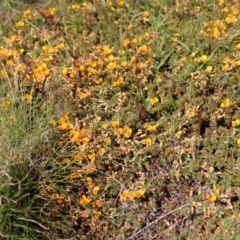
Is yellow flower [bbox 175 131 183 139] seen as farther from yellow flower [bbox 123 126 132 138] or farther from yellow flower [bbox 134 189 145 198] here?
yellow flower [bbox 134 189 145 198]

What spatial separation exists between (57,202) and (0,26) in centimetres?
172

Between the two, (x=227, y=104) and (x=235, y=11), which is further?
(x=235, y=11)

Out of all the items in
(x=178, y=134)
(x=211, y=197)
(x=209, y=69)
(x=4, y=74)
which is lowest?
(x=211, y=197)

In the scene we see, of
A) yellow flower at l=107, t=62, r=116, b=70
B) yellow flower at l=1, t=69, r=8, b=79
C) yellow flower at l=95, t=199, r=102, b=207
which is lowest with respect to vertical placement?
yellow flower at l=95, t=199, r=102, b=207

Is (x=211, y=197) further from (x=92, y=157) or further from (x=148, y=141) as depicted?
(x=92, y=157)

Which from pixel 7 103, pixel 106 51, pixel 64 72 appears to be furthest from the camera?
pixel 106 51

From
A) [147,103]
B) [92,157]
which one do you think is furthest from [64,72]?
[92,157]

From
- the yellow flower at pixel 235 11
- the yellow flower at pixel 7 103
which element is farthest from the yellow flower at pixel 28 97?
the yellow flower at pixel 235 11

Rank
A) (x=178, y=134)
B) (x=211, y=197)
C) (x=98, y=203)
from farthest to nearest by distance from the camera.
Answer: (x=178, y=134), (x=98, y=203), (x=211, y=197)

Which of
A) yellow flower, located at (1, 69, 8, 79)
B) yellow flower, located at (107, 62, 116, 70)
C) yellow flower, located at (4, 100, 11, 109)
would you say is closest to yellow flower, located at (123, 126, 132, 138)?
→ yellow flower, located at (107, 62, 116, 70)

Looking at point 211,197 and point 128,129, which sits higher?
point 128,129

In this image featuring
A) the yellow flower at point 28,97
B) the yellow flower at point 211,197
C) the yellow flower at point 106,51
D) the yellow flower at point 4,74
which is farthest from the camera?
the yellow flower at point 106,51

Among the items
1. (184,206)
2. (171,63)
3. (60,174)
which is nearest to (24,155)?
(60,174)

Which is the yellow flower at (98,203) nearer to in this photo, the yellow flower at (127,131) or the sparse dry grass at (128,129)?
the sparse dry grass at (128,129)
